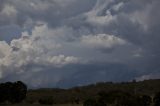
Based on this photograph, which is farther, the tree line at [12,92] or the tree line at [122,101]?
the tree line at [12,92]

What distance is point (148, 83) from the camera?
181000mm

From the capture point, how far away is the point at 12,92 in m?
115

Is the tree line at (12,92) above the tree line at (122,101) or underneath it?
above

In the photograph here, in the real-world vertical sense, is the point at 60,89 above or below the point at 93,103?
above

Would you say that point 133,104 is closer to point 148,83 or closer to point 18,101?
point 18,101

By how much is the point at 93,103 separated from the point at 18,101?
30663 mm

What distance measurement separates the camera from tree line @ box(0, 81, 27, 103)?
114250mm

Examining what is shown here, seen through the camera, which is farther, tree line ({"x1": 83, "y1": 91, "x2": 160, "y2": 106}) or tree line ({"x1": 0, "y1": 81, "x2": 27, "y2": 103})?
tree line ({"x1": 0, "y1": 81, "x2": 27, "y2": 103})

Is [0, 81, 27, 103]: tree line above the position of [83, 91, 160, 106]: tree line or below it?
above

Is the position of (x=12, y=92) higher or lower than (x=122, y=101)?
higher

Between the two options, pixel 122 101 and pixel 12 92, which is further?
pixel 12 92

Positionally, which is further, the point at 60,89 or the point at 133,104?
the point at 60,89

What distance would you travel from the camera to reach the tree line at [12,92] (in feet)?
375

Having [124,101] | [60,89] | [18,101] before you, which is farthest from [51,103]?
[60,89]
